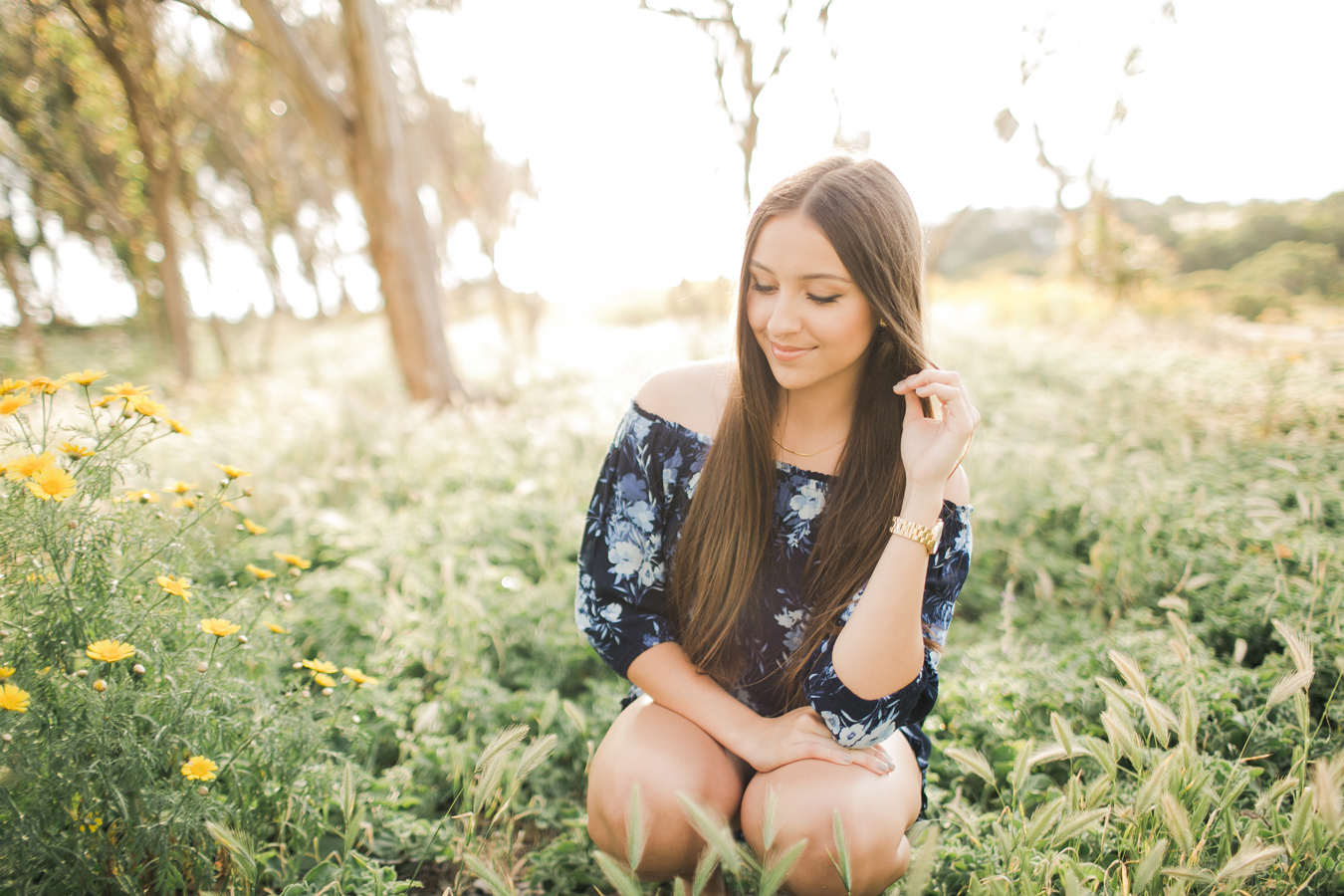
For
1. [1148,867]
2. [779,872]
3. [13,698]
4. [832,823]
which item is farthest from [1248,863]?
[13,698]

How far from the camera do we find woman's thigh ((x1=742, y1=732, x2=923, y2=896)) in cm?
153

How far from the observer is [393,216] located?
6.37 m

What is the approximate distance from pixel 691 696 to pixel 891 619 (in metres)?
0.58

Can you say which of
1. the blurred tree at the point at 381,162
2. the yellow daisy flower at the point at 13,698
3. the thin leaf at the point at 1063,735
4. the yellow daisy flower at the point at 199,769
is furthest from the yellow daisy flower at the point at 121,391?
the blurred tree at the point at 381,162

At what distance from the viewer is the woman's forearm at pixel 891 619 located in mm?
1562

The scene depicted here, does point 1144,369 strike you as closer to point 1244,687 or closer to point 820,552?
point 1244,687

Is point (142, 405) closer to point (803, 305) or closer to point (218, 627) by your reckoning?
point (218, 627)

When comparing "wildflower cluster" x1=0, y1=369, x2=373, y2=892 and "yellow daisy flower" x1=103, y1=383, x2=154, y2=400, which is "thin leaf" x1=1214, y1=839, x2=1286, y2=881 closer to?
"wildflower cluster" x1=0, y1=369, x2=373, y2=892

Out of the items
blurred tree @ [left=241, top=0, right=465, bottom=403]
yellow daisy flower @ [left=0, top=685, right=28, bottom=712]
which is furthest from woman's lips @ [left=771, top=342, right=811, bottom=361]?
blurred tree @ [left=241, top=0, right=465, bottom=403]

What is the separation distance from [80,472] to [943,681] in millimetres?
2542

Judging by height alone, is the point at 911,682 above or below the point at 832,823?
above

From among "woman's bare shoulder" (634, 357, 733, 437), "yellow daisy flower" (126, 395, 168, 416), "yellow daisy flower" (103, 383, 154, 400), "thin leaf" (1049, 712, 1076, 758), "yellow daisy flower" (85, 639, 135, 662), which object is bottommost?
"thin leaf" (1049, 712, 1076, 758)

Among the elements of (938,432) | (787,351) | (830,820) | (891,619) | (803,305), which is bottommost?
(830,820)

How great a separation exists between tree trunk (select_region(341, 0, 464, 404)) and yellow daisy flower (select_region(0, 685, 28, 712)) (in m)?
5.99
